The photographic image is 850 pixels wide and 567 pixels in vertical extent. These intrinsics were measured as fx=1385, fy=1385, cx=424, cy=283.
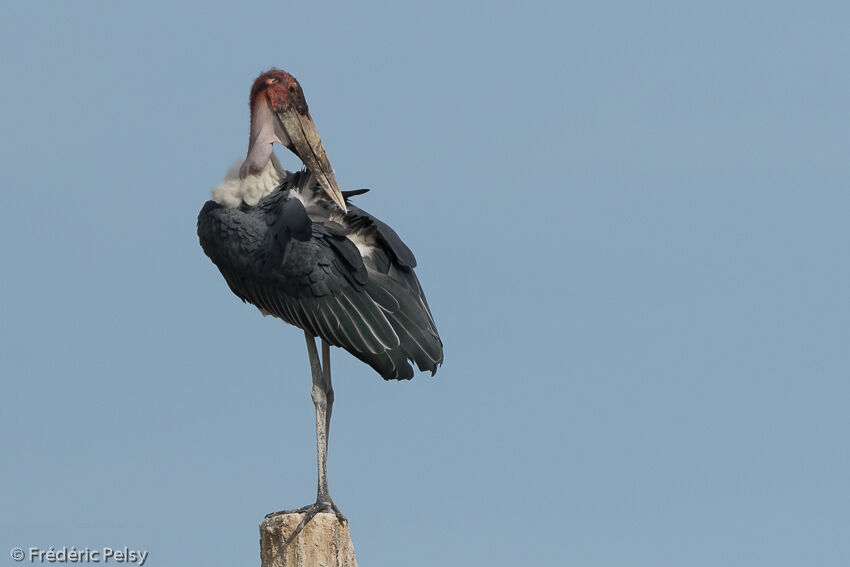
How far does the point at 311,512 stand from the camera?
10.1 m

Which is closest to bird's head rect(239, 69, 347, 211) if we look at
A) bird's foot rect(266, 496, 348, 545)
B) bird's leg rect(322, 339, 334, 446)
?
bird's leg rect(322, 339, 334, 446)

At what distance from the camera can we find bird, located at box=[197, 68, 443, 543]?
A: 1055 cm

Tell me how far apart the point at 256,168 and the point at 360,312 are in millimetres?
1581

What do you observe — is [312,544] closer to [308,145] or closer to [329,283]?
[329,283]

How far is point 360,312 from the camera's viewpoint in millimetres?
10578

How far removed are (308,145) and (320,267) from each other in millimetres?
1316

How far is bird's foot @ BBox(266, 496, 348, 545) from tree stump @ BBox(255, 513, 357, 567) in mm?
27

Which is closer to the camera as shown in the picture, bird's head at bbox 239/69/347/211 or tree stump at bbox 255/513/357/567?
tree stump at bbox 255/513/357/567

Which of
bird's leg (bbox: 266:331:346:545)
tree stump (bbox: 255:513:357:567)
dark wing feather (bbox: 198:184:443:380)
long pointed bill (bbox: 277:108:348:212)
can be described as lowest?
tree stump (bbox: 255:513:357:567)

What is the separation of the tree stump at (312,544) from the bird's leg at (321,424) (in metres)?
0.05

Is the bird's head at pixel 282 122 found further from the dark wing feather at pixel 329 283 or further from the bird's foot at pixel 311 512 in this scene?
the bird's foot at pixel 311 512

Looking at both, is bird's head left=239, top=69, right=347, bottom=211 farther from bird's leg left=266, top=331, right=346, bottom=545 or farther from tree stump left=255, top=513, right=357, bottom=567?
tree stump left=255, top=513, right=357, bottom=567

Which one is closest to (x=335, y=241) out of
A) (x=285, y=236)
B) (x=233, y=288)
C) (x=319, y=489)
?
(x=285, y=236)

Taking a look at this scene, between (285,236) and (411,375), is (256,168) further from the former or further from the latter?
(411,375)
